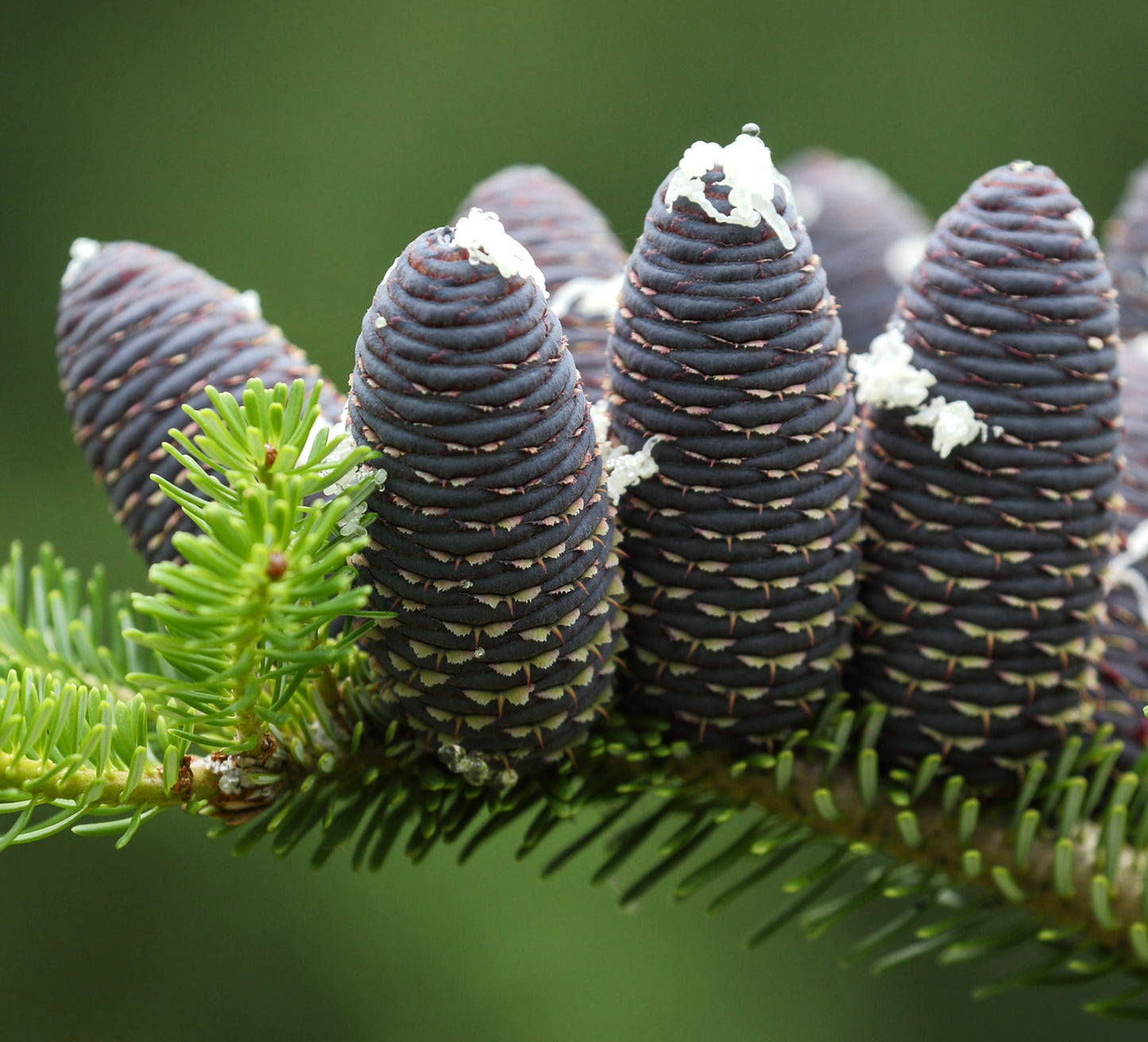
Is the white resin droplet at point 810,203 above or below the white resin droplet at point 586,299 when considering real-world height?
above

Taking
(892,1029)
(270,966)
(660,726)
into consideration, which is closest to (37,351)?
(270,966)

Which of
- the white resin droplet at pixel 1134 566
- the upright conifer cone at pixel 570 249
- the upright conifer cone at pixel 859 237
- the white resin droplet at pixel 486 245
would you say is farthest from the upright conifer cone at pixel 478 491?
the upright conifer cone at pixel 859 237

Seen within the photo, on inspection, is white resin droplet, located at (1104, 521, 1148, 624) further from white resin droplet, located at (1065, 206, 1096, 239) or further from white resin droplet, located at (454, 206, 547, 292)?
white resin droplet, located at (454, 206, 547, 292)

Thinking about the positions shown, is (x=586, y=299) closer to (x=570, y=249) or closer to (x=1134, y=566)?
(x=570, y=249)

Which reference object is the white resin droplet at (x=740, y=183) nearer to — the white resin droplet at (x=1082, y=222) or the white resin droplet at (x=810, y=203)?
the white resin droplet at (x=1082, y=222)

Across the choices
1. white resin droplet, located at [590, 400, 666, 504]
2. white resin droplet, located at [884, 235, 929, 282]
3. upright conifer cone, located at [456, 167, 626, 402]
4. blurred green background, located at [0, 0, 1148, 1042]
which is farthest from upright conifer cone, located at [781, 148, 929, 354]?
blurred green background, located at [0, 0, 1148, 1042]
